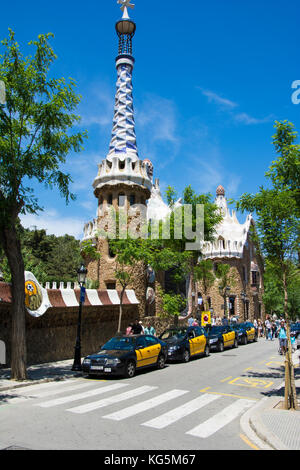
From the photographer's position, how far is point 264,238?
31.4ft

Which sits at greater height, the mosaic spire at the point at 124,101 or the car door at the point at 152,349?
the mosaic spire at the point at 124,101

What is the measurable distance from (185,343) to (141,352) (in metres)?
3.78

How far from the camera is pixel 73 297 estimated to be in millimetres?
17547

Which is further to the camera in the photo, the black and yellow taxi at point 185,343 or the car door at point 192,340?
the car door at point 192,340

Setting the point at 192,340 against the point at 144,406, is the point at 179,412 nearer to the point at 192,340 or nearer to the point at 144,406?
the point at 144,406

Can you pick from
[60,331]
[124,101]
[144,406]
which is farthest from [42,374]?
[124,101]

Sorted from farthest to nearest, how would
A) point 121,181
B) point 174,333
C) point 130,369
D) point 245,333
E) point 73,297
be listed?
point 121,181 → point 245,333 → point 73,297 → point 174,333 → point 130,369

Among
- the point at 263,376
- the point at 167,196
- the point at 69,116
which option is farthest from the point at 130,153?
the point at 263,376

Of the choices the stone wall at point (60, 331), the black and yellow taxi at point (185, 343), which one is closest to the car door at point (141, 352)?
the black and yellow taxi at point (185, 343)

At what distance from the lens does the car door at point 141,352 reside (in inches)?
510

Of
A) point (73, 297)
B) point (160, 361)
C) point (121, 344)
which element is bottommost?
point (160, 361)

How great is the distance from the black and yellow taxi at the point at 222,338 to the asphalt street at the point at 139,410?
6168mm

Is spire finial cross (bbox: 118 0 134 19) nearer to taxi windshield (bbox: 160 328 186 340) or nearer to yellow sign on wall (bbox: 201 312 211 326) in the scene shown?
yellow sign on wall (bbox: 201 312 211 326)

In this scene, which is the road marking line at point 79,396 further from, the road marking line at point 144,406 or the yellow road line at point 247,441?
the yellow road line at point 247,441
